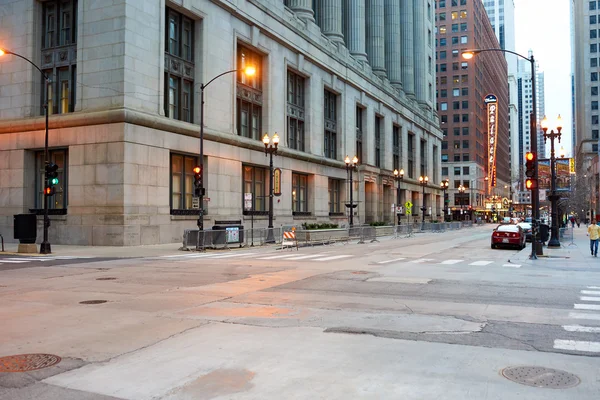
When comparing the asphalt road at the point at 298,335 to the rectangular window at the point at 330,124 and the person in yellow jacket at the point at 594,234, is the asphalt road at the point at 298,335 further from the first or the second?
the rectangular window at the point at 330,124

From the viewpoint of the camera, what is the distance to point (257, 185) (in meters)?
44.8

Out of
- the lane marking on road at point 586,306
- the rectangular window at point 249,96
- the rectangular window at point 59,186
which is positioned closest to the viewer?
the lane marking on road at point 586,306

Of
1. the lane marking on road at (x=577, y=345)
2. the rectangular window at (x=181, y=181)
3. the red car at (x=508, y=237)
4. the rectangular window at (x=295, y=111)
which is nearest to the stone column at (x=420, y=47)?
the rectangular window at (x=295, y=111)

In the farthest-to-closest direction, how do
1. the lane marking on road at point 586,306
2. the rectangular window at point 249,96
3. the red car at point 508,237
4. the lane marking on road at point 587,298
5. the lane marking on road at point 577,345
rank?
the rectangular window at point 249,96, the red car at point 508,237, the lane marking on road at point 587,298, the lane marking on road at point 586,306, the lane marking on road at point 577,345

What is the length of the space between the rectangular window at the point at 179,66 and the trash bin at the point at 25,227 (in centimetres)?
1237

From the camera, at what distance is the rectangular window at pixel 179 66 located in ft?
116

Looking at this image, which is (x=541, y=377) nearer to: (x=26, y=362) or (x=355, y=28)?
(x=26, y=362)

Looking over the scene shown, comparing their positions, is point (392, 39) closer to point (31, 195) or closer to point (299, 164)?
point (299, 164)

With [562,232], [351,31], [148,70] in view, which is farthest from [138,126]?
[351,31]

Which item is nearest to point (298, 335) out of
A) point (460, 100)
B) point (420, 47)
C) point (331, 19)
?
point (331, 19)

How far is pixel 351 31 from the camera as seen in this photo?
2591 inches

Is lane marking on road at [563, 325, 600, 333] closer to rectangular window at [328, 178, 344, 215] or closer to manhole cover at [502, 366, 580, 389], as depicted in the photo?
manhole cover at [502, 366, 580, 389]

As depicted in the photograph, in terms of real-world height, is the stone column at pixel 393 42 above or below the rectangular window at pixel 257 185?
above

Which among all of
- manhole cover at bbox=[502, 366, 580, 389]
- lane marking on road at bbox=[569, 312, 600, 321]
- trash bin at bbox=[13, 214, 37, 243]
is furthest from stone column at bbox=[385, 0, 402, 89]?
manhole cover at bbox=[502, 366, 580, 389]
